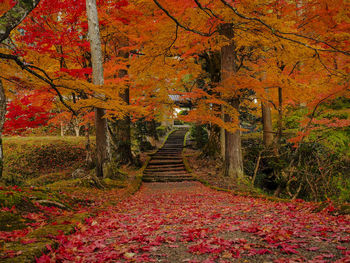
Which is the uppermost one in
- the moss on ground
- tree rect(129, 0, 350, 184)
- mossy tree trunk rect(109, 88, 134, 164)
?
tree rect(129, 0, 350, 184)

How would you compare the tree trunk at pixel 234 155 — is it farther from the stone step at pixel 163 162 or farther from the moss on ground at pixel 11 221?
the moss on ground at pixel 11 221

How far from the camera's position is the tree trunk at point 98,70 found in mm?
7398

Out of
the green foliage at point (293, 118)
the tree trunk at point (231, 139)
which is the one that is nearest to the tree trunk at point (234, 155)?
the tree trunk at point (231, 139)

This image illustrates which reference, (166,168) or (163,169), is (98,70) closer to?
(163,169)

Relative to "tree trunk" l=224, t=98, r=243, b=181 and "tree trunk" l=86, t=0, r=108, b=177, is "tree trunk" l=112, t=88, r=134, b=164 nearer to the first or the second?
"tree trunk" l=86, t=0, r=108, b=177

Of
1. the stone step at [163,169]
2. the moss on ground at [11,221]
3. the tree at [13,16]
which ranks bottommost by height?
the stone step at [163,169]

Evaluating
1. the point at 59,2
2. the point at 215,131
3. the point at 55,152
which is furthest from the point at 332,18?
the point at 55,152

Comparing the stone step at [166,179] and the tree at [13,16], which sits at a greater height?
the tree at [13,16]

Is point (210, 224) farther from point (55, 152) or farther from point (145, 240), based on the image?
point (55, 152)

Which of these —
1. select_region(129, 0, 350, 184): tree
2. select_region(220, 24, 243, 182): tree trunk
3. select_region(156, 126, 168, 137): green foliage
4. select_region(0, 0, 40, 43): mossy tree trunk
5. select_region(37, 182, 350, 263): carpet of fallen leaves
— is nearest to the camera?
select_region(37, 182, 350, 263): carpet of fallen leaves

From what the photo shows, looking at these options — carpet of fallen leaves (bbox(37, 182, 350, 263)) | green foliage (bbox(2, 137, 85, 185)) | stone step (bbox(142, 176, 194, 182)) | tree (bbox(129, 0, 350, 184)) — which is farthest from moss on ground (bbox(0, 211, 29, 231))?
green foliage (bbox(2, 137, 85, 185))

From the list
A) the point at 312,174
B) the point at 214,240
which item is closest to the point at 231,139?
the point at 312,174

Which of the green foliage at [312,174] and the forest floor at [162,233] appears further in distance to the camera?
the green foliage at [312,174]

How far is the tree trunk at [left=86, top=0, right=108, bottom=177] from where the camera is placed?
7.40 m
